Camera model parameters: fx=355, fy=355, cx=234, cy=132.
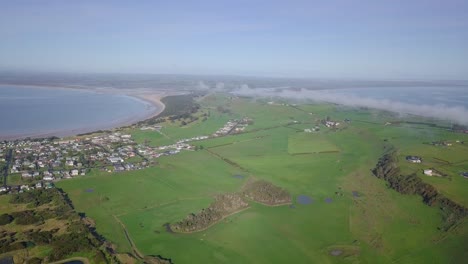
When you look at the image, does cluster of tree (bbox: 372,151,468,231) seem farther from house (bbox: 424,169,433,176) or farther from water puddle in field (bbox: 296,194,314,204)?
water puddle in field (bbox: 296,194,314,204)

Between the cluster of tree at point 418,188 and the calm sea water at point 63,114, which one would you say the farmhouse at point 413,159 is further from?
the calm sea water at point 63,114

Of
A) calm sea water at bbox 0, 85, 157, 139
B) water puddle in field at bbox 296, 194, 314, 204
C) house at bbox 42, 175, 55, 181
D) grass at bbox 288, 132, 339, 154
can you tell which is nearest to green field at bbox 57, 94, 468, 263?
grass at bbox 288, 132, 339, 154

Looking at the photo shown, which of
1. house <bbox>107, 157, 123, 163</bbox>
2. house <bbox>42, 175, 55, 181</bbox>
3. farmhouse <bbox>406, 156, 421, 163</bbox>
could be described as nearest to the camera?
house <bbox>42, 175, 55, 181</bbox>

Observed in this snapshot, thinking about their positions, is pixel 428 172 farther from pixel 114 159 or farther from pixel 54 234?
pixel 54 234

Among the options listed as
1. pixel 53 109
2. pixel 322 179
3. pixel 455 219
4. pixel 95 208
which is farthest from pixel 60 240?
pixel 53 109

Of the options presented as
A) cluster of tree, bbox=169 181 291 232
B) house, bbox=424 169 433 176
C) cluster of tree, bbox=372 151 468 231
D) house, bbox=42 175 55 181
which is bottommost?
house, bbox=42 175 55 181

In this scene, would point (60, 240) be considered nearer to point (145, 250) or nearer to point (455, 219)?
point (145, 250)

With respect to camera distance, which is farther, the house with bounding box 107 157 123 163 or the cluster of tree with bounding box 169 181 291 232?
the house with bounding box 107 157 123 163

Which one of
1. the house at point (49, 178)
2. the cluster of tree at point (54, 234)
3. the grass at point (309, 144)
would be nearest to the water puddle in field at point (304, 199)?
the grass at point (309, 144)
